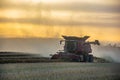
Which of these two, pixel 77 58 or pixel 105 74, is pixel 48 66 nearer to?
pixel 77 58

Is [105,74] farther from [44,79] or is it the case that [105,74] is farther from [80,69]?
[44,79]

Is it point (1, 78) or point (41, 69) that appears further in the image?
point (41, 69)

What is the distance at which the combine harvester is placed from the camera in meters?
1.57

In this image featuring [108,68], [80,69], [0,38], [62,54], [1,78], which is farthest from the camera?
[80,69]

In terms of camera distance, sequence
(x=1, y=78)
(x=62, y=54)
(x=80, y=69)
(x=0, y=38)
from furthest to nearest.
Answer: (x=80, y=69) < (x=62, y=54) < (x=1, y=78) < (x=0, y=38)

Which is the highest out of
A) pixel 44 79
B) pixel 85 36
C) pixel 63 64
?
pixel 85 36

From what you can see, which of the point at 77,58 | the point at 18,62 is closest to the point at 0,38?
the point at 18,62

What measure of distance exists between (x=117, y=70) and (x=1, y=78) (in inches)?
30.7

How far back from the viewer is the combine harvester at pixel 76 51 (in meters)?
1.57

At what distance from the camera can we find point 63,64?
1764 millimetres

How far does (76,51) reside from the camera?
164cm

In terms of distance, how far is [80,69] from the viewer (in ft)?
6.08

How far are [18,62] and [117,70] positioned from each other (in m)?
0.68

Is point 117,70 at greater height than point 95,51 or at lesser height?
lesser
